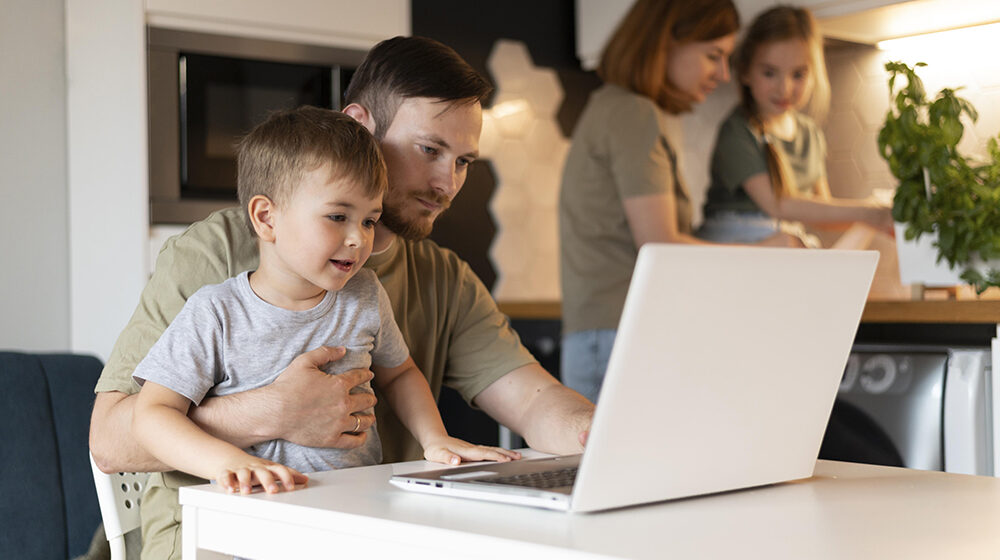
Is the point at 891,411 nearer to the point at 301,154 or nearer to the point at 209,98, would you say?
the point at 301,154

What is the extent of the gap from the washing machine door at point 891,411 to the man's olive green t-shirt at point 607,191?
55 centimetres

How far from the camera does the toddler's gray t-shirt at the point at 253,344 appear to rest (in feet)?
3.60

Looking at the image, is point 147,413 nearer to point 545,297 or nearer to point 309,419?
point 309,419

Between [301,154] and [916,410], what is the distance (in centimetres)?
154

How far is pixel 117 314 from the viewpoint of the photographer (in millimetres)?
2592

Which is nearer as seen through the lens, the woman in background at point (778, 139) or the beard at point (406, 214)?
the beard at point (406, 214)

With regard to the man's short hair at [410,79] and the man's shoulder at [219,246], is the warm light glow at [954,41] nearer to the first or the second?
the man's short hair at [410,79]

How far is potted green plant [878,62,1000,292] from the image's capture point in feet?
6.71

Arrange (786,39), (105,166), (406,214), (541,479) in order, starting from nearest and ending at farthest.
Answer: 1. (541,479)
2. (406,214)
3. (105,166)
4. (786,39)

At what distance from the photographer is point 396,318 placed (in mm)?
1415

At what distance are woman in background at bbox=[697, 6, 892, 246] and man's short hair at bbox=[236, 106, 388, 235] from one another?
2.08 m

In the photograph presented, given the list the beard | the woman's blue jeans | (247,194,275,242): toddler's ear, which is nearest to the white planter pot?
the woman's blue jeans

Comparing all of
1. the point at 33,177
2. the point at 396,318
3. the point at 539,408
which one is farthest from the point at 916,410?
the point at 33,177

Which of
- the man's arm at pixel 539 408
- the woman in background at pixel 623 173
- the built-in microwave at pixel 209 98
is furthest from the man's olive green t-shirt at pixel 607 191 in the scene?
the man's arm at pixel 539 408
